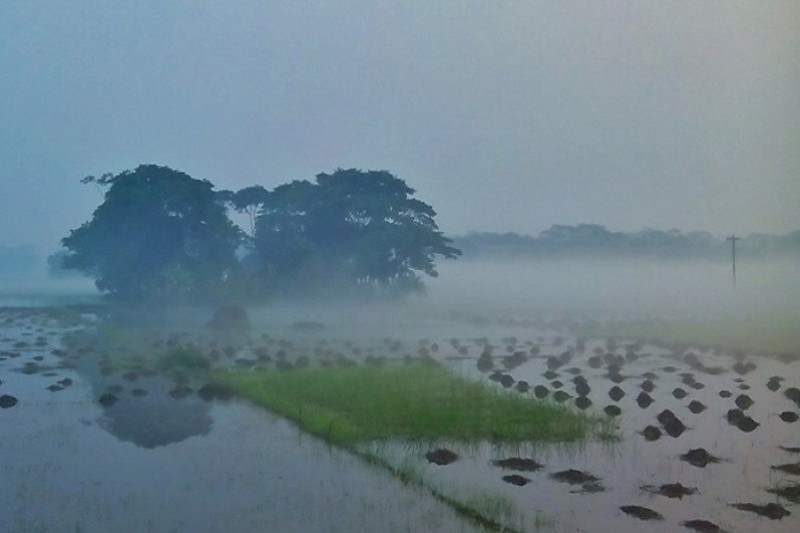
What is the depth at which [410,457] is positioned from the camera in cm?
649

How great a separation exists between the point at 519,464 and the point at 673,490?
1121mm

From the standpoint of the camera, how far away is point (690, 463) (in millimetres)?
6219

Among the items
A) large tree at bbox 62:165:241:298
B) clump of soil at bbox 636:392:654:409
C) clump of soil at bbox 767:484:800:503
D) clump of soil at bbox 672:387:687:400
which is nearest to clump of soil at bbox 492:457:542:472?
clump of soil at bbox 767:484:800:503

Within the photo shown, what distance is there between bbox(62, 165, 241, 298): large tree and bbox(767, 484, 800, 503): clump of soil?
375 inches

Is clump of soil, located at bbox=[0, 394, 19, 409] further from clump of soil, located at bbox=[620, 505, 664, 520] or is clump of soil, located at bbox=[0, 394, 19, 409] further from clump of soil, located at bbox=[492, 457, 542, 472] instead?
clump of soil, located at bbox=[620, 505, 664, 520]

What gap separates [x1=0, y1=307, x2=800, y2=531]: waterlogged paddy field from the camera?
5211mm

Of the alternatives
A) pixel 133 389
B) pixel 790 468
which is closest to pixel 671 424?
pixel 790 468

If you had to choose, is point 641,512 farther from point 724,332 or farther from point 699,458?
point 724,332

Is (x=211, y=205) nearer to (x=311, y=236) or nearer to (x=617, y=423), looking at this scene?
(x=311, y=236)

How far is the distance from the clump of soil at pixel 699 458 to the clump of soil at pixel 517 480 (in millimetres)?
1261

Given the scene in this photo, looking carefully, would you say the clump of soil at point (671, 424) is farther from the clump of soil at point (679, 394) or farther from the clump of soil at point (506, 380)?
the clump of soil at point (506, 380)

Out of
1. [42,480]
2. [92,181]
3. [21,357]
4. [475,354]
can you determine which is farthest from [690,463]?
[92,181]

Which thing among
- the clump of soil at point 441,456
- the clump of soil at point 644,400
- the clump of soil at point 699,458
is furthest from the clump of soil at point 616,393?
the clump of soil at point 441,456

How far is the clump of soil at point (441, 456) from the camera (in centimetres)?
636
